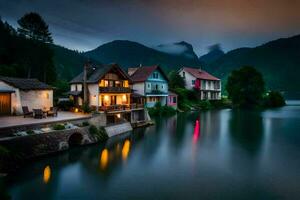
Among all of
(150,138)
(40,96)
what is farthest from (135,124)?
(40,96)

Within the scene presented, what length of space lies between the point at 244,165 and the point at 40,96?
25940 mm

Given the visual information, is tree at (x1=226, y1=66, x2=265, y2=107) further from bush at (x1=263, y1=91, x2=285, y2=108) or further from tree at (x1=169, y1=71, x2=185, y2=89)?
tree at (x1=169, y1=71, x2=185, y2=89)

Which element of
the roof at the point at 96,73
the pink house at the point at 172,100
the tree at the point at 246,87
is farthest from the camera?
the tree at the point at 246,87

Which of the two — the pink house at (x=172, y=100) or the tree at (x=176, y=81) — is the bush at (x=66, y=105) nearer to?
the pink house at (x=172, y=100)

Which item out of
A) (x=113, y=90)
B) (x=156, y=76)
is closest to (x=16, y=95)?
(x=113, y=90)

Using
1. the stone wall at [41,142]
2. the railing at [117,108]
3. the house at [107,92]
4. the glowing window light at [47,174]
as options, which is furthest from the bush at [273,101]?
the glowing window light at [47,174]

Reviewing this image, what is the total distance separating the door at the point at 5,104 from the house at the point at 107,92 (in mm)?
9648

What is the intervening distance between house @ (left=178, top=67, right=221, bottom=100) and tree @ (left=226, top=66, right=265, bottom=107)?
20.3 feet

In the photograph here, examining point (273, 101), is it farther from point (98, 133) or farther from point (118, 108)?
point (98, 133)

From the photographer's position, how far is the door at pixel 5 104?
1060 inches

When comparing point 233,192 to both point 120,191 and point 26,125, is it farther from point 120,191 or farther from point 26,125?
point 26,125

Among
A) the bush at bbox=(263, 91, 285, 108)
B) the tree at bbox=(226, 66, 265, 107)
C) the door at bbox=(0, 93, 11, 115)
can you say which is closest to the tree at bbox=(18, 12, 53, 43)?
the door at bbox=(0, 93, 11, 115)

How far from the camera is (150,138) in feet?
95.6

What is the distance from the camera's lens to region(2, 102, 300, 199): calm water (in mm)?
13469
